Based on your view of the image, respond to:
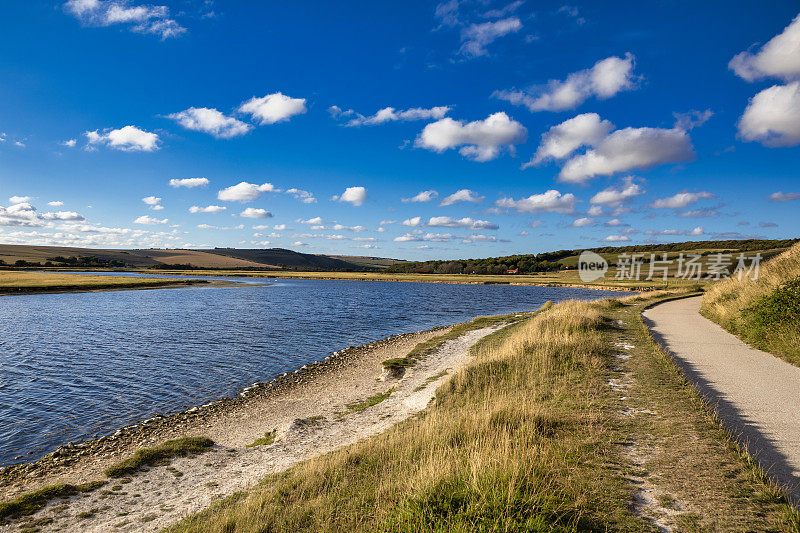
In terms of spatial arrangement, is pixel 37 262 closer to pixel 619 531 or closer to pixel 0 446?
pixel 0 446

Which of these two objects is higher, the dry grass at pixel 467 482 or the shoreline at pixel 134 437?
the dry grass at pixel 467 482

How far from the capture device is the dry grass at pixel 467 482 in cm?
498

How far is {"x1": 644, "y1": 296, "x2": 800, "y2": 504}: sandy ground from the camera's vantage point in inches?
264

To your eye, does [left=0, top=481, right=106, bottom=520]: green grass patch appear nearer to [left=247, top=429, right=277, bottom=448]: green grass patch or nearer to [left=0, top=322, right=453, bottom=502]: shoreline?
[left=0, top=322, right=453, bottom=502]: shoreline

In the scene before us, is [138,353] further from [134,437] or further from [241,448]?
[241,448]

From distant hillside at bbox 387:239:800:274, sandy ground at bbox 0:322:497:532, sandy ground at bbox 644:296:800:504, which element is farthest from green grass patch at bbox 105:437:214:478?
distant hillside at bbox 387:239:800:274

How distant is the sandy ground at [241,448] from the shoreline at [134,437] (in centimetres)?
7

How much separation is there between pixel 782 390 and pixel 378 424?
37.0 ft

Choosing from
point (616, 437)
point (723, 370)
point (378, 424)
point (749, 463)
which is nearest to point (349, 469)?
point (378, 424)

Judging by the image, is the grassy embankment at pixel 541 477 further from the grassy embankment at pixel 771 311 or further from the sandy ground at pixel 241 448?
the grassy embankment at pixel 771 311

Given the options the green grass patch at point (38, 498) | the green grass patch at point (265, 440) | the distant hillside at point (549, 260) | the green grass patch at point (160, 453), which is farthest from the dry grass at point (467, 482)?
the distant hillside at point (549, 260)

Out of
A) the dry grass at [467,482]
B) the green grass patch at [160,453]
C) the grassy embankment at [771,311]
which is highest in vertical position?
the grassy embankment at [771,311]

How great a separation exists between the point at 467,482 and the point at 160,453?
32.3 ft

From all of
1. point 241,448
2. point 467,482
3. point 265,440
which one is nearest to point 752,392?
point 467,482
